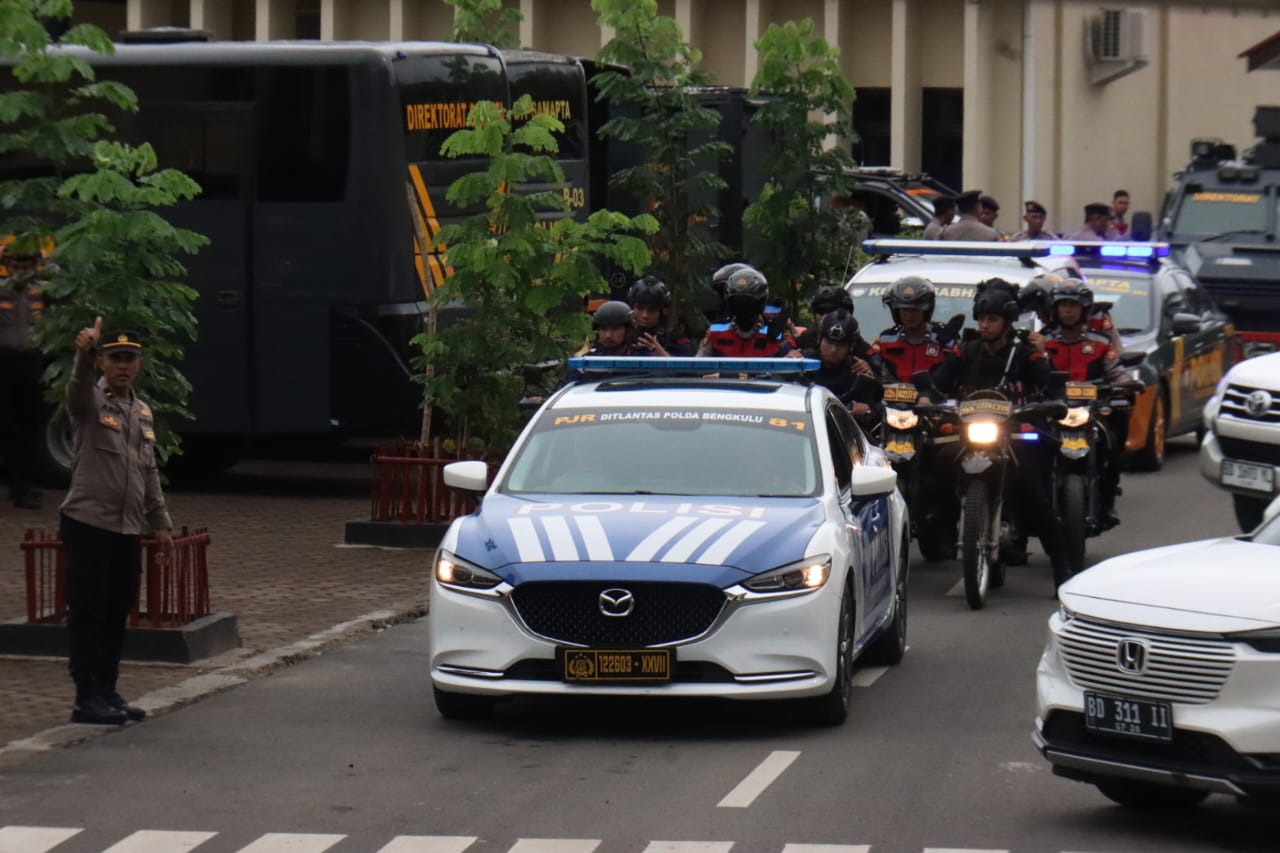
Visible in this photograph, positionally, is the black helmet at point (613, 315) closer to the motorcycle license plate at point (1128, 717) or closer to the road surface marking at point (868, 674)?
the road surface marking at point (868, 674)

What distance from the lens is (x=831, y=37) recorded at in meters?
39.6

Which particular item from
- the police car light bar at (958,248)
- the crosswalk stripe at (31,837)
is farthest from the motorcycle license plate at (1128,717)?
the police car light bar at (958,248)

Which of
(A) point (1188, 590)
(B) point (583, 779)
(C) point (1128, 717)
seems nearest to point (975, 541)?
(B) point (583, 779)

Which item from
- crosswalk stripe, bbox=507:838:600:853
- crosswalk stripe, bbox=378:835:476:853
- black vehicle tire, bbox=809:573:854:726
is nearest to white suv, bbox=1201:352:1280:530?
black vehicle tire, bbox=809:573:854:726

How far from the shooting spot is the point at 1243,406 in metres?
17.0

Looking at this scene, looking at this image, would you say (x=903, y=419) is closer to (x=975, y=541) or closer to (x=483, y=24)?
(x=975, y=541)

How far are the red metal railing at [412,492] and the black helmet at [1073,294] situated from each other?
4160 millimetres

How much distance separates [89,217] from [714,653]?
424 cm

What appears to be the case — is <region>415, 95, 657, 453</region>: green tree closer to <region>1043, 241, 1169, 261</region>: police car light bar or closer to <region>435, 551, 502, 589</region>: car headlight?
<region>1043, 241, 1169, 261</region>: police car light bar

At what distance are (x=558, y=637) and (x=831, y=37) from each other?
3016cm

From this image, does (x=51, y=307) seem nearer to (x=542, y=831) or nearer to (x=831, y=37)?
(x=542, y=831)

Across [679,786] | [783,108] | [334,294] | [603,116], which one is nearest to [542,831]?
[679,786]

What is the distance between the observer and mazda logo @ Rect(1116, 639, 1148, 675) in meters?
8.33

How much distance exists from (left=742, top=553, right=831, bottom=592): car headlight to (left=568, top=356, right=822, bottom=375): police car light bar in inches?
86.6
